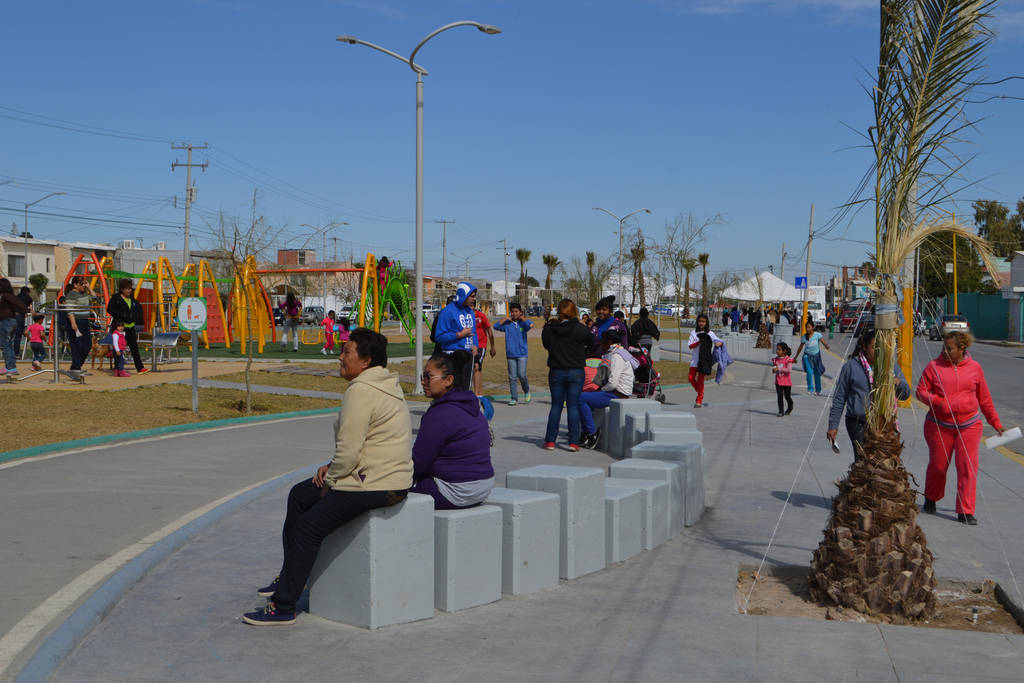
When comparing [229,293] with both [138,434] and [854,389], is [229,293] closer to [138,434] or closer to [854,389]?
[138,434]

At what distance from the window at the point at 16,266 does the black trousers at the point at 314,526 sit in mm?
78432

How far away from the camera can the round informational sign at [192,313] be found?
13.3 m

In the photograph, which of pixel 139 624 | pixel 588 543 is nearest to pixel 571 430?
pixel 588 543

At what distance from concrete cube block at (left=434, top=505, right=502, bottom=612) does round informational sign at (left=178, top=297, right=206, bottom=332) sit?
29.1 feet

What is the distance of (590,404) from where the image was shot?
12.3 m

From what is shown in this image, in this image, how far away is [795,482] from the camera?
9805mm

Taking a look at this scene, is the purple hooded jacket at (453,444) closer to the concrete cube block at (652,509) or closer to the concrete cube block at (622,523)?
the concrete cube block at (622,523)

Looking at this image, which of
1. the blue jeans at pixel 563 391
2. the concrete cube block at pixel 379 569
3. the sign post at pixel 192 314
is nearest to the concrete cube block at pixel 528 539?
the concrete cube block at pixel 379 569

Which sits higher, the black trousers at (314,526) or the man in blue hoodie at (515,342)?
the man in blue hoodie at (515,342)

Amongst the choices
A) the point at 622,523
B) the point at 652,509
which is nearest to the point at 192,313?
the point at 652,509

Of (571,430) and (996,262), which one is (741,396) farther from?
(996,262)

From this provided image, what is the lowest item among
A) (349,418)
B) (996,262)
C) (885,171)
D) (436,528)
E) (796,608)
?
(796,608)

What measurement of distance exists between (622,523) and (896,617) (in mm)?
1901

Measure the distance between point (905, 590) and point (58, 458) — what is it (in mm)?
8397
